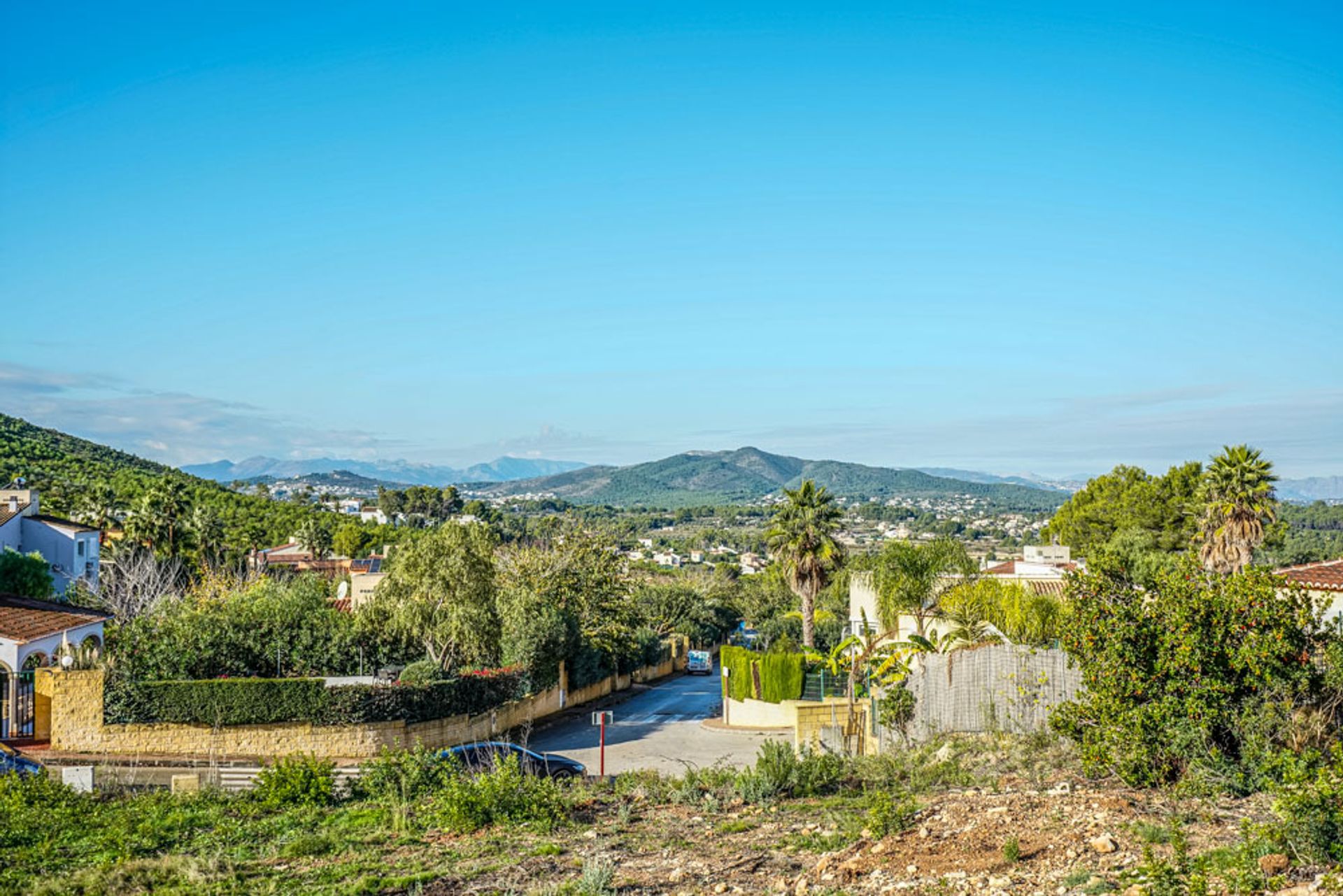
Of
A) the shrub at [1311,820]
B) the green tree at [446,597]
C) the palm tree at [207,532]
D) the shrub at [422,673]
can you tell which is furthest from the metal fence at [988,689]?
the palm tree at [207,532]

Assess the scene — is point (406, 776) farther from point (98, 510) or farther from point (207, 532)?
point (98, 510)

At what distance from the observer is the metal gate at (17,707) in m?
25.8

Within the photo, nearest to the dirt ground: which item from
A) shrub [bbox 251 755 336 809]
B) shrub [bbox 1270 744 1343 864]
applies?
shrub [bbox 1270 744 1343 864]

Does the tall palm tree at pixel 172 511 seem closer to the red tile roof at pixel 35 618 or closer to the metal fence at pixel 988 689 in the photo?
the red tile roof at pixel 35 618

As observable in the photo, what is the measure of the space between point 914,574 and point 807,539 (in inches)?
504

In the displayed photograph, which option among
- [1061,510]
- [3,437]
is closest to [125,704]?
[1061,510]

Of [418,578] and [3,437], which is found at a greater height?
[3,437]

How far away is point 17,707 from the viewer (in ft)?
85.7

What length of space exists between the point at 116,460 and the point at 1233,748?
122 meters

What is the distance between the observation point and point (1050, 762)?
51.4 ft

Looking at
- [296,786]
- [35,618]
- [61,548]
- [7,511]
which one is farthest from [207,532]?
[296,786]

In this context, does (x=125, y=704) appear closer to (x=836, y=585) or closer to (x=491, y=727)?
(x=491, y=727)

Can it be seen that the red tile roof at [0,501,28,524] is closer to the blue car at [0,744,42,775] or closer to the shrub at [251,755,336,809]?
the blue car at [0,744,42,775]

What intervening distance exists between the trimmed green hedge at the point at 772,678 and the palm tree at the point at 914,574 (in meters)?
5.18
